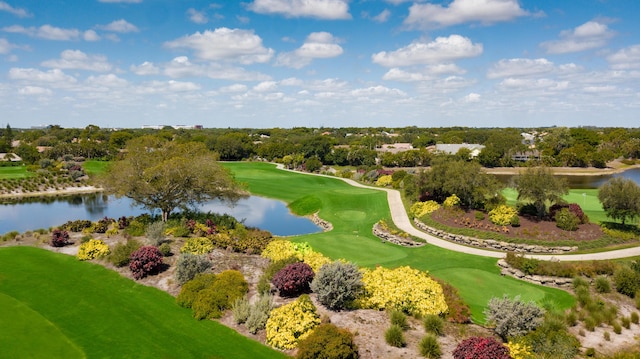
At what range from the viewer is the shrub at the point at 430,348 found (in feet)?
39.8

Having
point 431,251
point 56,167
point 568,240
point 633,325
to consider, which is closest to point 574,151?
point 568,240

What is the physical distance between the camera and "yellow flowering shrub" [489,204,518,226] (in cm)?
3020

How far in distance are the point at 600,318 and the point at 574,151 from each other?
289 ft

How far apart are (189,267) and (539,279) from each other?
18.3 m

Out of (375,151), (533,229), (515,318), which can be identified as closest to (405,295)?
(515,318)

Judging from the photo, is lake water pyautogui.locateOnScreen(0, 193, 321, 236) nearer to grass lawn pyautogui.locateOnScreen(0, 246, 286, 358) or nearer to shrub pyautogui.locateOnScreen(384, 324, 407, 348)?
grass lawn pyautogui.locateOnScreen(0, 246, 286, 358)

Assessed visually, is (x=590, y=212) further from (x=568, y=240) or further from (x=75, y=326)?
(x=75, y=326)

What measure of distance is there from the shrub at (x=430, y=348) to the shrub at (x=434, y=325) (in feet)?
4.22

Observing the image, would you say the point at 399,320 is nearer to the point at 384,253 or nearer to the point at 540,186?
the point at 384,253

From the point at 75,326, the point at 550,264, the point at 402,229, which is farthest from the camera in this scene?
the point at 402,229

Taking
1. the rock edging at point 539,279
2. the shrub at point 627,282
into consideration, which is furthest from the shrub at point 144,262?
Answer: the shrub at point 627,282

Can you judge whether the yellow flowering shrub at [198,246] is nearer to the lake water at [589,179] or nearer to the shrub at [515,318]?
the shrub at [515,318]

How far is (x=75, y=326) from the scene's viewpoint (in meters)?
14.0

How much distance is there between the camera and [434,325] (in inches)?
542
